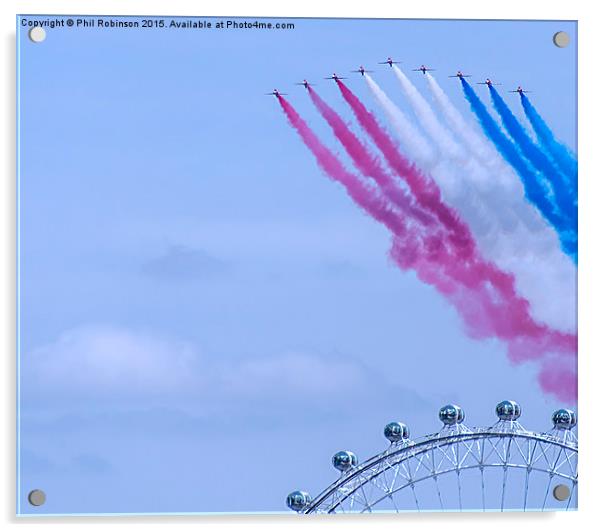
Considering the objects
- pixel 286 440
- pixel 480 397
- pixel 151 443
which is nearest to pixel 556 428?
pixel 480 397

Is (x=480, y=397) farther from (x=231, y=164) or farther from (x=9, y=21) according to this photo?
(x=9, y=21)

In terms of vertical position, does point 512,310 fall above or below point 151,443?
above

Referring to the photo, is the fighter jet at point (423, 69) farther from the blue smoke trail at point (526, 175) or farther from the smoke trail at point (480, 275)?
the smoke trail at point (480, 275)

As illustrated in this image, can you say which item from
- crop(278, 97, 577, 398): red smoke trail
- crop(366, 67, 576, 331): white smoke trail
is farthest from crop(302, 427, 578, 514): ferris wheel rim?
crop(366, 67, 576, 331): white smoke trail

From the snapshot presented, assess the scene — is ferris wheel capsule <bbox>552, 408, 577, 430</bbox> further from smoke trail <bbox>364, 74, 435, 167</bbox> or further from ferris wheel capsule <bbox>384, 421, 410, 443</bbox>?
smoke trail <bbox>364, 74, 435, 167</bbox>

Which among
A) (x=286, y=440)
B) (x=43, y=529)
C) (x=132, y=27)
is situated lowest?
(x=43, y=529)

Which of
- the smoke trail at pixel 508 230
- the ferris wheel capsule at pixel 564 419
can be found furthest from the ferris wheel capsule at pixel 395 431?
the smoke trail at pixel 508 230
